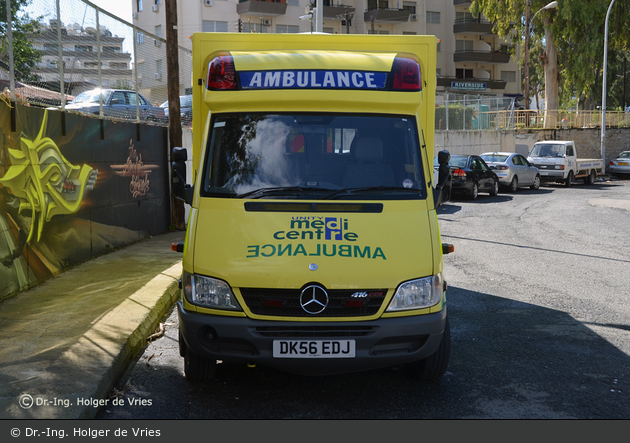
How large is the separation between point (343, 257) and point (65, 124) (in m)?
5.95

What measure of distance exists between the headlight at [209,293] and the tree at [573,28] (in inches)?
1513

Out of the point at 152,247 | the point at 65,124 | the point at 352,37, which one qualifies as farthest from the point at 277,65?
the point at 152,247

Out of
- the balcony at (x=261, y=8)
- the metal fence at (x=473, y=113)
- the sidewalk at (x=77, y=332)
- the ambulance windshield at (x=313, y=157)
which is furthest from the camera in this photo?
the balcony at (x=261, y=8)

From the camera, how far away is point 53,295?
7.27 meters

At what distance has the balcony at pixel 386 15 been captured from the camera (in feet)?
178

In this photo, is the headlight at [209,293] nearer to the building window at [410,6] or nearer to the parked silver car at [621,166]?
the parked silver car at [621,166]

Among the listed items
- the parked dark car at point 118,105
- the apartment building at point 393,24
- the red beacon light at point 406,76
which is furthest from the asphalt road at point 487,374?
the apartment building at point 393,24

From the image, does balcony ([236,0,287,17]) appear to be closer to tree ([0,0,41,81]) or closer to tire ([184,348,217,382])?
tree ([0,0,41,81])

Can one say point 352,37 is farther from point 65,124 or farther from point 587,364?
point 65,124

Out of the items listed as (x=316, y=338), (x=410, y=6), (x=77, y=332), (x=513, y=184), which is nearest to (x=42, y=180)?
(x=77, y=332)

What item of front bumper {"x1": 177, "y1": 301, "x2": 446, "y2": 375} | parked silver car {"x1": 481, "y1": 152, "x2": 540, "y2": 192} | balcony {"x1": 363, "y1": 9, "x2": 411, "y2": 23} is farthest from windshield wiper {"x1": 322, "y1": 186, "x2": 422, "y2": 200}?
balcony {"x1": 363, "y1": 9, "x2": 411, "y2": 23}

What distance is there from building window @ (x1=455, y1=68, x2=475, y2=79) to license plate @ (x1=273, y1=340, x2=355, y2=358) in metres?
59.7

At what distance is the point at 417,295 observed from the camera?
436 cm

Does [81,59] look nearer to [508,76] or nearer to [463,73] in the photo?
[463,73]
